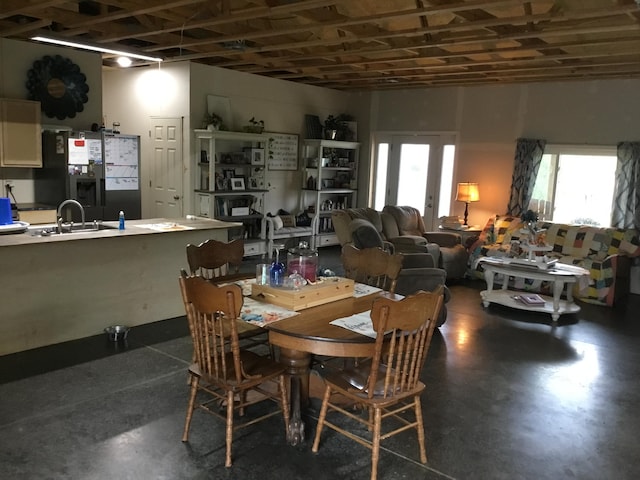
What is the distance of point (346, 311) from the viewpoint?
10.0ft

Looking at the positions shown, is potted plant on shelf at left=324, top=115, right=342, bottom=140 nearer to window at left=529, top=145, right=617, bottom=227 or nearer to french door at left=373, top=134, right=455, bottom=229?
french door at left=373, top=134, right=455, bottom=229

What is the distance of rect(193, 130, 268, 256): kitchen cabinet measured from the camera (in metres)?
7.51

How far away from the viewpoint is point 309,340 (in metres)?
2.57

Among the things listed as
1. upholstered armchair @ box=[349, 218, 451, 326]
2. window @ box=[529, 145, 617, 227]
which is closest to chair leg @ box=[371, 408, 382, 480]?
upholstered armchair @ box=[349, 218, 451, 326]

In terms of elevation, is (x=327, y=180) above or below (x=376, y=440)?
above

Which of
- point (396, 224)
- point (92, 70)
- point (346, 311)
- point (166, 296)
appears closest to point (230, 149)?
point (92, 70)

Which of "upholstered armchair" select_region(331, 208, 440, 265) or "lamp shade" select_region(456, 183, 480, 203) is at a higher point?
→ "lamp shade" select_region(456, 183, 480, 203)

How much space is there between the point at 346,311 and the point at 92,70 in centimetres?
554

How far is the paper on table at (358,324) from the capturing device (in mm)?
2724

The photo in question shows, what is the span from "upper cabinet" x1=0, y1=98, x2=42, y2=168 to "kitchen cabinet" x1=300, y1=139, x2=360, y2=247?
13.7 feet

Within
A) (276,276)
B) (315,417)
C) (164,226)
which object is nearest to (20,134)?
(164,226)

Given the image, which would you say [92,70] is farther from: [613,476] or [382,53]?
[613,476]

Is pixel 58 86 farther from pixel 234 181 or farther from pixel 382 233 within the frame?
pixel 382 233

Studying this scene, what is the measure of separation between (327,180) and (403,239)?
2679mm
